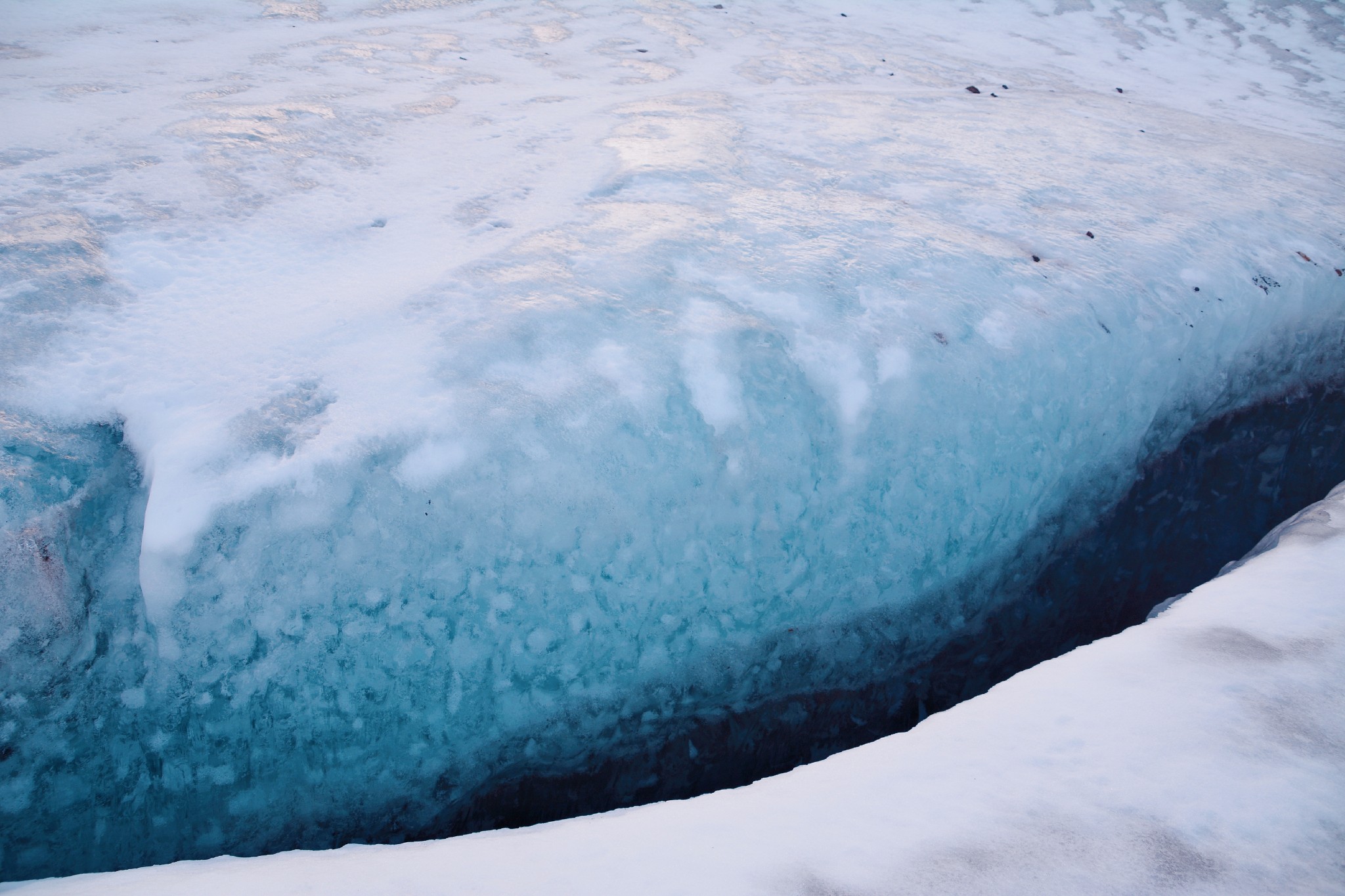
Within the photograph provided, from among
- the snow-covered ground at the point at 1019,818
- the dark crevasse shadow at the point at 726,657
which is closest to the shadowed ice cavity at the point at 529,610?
the dark crevasse shadow at the point at 726,657

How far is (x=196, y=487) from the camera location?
3.24ft

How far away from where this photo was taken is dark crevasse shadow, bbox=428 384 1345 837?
3.91 feet

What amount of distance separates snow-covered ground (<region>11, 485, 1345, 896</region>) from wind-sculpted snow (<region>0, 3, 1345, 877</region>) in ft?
0.75

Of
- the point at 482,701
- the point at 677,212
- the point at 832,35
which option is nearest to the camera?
the point at 482,701

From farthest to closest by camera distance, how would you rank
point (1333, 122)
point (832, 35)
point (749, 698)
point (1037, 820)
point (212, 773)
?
point (832, 35) < point (1333, 122) < point (749, 698) < point (212, 773) < point (1037, 820)

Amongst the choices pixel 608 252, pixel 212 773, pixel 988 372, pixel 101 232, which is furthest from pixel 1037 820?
pixel 101 232

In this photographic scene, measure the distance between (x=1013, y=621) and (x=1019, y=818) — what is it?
2.58 feet

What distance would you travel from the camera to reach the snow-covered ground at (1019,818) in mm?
685

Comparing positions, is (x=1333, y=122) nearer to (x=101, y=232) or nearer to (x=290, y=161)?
(x=290, y=161)

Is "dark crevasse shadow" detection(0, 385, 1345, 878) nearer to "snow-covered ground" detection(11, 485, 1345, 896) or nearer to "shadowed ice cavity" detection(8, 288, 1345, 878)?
"shadowed ice cavity" detection(8, 288, 1345, 878)

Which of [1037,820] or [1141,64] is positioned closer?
[1037,820]

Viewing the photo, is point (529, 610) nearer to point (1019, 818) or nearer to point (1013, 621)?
point (1019, 818)

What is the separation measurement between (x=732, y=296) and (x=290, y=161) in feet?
3.39

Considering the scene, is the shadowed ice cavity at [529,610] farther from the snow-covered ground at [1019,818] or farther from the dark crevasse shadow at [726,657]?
the snow-covered ground at [1019,818]
